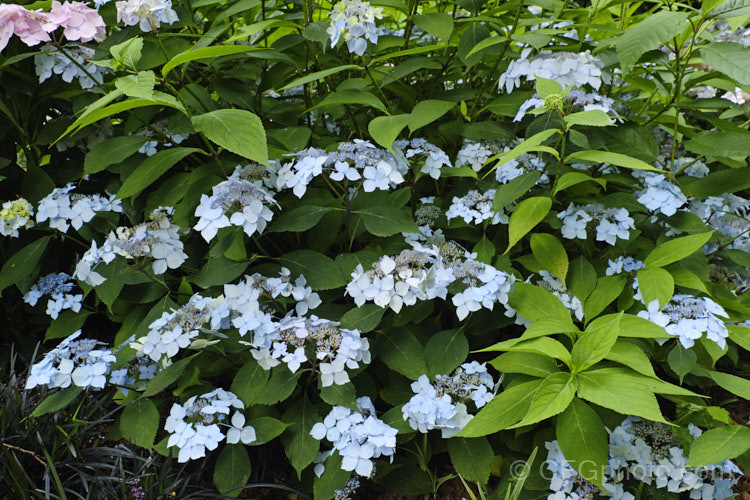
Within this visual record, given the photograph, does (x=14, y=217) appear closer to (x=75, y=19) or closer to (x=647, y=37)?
(x=75, y=19)

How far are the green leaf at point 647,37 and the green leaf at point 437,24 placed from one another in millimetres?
532

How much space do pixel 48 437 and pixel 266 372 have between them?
707mm

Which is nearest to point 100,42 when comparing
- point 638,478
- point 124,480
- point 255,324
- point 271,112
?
point 271,112

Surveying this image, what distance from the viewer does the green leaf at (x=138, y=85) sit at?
1.24 m

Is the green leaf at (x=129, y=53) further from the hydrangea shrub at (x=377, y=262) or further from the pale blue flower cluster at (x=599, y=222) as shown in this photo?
the pale blue flower cluster at (x=599, y=222)

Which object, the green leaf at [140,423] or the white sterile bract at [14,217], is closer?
the green leaf at [140,423]

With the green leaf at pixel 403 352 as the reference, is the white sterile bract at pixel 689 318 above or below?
above

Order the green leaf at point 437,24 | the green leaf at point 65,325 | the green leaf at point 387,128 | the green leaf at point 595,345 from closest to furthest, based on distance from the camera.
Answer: the green leaf at point 595,345, the green leaf at point 387,128, the green leaf at point 437,24, the green leaf at point 65,325

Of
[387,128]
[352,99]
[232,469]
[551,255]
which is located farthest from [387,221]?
[232,469]

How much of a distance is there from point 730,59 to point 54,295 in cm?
224

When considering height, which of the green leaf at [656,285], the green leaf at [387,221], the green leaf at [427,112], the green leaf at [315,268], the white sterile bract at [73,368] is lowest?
the white sterile bract at [73,368]

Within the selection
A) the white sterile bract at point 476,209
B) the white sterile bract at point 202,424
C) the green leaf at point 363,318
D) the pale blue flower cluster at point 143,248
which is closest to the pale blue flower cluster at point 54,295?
the pale blue flower cluster at point 143,248

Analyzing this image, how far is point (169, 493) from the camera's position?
1560mm

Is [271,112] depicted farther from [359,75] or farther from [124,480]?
[124,480]
